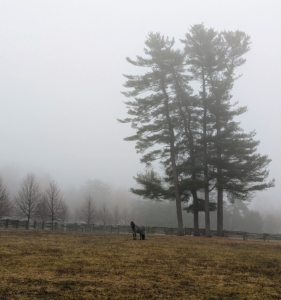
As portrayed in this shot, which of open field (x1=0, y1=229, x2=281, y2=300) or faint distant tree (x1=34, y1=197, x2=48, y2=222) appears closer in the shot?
open field (x1=0, y1=229, x2=281, y2=300)

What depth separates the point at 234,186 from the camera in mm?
30438

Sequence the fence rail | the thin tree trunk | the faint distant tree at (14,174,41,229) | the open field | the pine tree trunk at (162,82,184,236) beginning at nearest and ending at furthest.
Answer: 1. the open field
2. the pine tree trunk at (162,82,184,236)
3. the thin tree trunk
4. the fence rail
5. the faint distant tree at (14,174,41,229)

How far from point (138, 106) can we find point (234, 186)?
1169 centimetres

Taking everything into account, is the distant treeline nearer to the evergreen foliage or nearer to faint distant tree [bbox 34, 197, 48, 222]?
faint distant tree [bbox 34, 197, 48, 222]

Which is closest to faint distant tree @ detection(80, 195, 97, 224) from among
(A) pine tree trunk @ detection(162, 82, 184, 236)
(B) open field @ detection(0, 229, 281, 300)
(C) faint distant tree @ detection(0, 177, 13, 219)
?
(C) faint distant tree @ detection(0, 177, 13, 219)

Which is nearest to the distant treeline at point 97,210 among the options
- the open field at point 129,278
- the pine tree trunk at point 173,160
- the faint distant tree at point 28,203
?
the faint distant tree at point 28,203

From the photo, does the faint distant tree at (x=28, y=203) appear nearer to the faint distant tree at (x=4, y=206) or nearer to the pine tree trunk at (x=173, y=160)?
the faint distant tree at (x=4, y=206)

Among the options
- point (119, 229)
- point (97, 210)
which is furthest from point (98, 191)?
point (119, 229)

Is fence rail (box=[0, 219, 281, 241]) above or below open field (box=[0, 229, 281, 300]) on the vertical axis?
below

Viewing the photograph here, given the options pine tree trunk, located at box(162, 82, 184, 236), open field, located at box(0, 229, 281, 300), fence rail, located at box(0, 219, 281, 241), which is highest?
pine tree trunk, located at box(162, 82, 184, 236)

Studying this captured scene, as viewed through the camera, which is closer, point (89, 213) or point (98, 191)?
point (89, 213)

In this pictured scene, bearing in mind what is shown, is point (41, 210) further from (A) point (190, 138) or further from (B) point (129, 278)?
(B) point (129, 278)

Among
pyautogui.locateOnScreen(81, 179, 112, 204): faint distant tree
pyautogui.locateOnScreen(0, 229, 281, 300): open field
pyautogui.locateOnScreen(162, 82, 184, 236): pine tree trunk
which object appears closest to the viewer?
pyautogui.locateOnScreen(0, 229, 281, 300): open field

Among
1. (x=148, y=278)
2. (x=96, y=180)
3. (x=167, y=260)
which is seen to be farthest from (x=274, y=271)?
(x=96, y=180)
